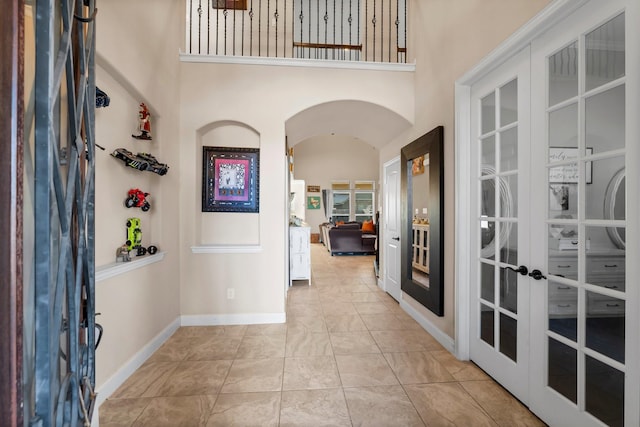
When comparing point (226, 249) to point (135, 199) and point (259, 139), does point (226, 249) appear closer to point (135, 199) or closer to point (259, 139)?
point (135, 199)

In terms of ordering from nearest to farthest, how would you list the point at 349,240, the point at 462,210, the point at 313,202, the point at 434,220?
the point at 462,210 → the point at 434,220 → the point at 349,240 → the point at 313,202

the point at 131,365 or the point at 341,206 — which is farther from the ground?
the point at 341,206

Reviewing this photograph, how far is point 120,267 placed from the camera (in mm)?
2021

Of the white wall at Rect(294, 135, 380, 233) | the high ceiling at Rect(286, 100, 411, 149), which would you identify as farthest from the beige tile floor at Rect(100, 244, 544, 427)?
the white wall at Rect(294, 135, 380, 233)

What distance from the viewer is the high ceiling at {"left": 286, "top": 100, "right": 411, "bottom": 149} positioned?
3396 millimetres

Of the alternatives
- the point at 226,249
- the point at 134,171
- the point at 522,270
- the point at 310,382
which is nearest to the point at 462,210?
the point at 522,270

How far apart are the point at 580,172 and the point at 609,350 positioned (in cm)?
86

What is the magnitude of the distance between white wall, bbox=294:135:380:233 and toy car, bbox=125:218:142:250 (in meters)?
9.54

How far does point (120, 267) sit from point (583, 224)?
2.82 meters

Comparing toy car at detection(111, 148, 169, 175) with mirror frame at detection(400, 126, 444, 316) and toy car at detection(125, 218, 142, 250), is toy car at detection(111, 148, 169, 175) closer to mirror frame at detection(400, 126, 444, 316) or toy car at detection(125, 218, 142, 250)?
toy car at detection(125, 218, 142, 250)

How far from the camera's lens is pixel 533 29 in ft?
5.46

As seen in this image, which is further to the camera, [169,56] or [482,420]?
[169,56]

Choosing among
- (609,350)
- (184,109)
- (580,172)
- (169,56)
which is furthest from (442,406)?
(169,56)

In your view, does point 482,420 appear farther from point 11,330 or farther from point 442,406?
point 11,330
